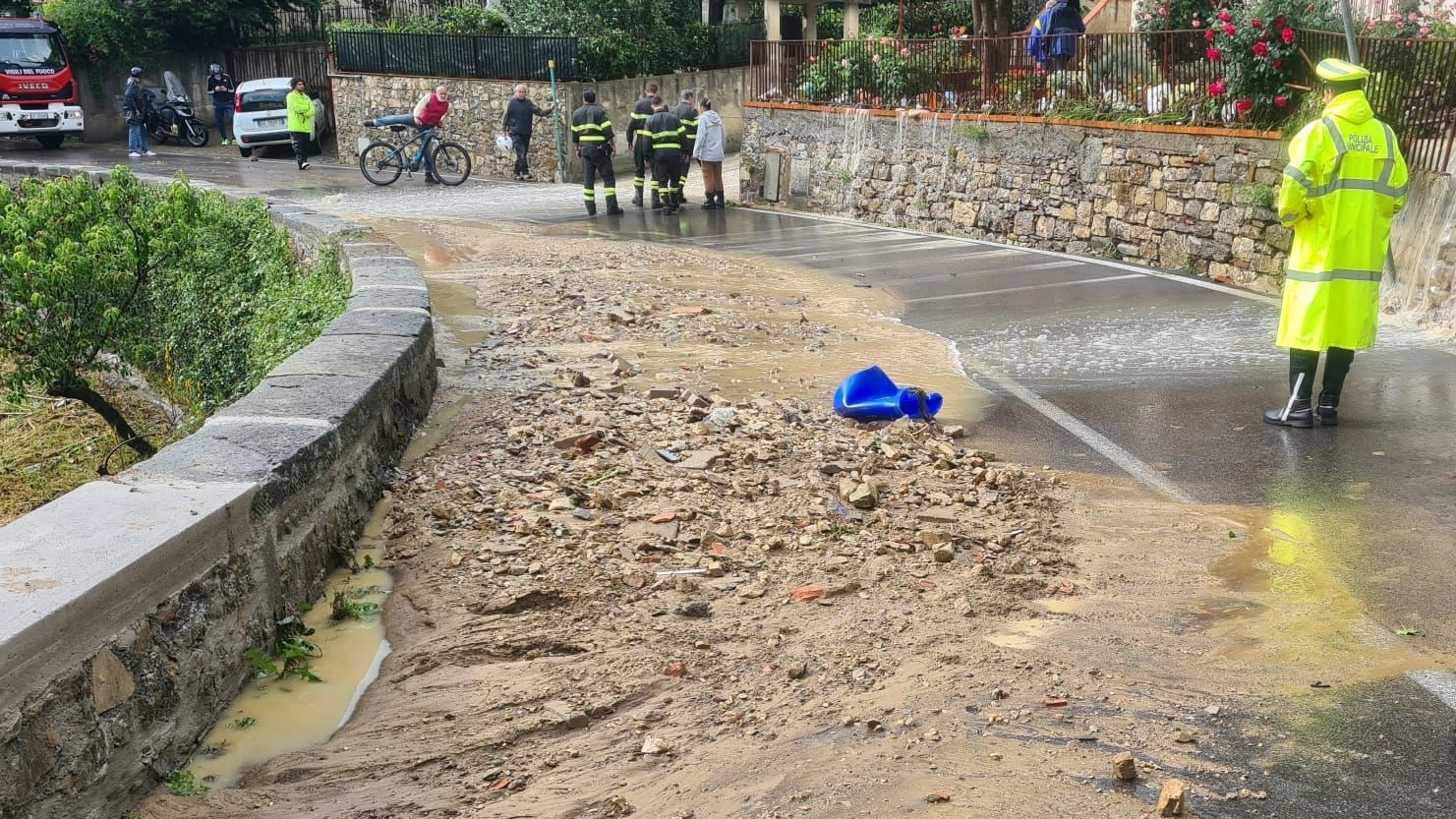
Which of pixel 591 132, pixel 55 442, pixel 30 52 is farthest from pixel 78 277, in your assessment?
pixel 30 52

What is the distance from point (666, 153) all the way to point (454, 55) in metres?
8.18

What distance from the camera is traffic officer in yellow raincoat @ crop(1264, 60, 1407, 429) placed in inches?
274

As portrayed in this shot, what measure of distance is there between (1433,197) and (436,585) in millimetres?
8711

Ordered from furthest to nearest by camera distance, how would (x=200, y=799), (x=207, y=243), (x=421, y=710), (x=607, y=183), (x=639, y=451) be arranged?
(x=607, y=183), (x=207, y=243), (x=639, y=451), (x=421, y=710), (x=200, y=799)

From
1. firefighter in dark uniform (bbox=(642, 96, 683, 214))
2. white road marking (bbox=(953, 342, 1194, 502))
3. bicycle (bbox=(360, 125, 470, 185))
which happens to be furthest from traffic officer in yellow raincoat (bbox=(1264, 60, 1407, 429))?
bicycle (bbox=(360, 125, 470, 185))

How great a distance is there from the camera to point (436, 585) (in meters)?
4.74

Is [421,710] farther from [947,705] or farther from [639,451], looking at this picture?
[639,451]

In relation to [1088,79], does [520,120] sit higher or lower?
lower

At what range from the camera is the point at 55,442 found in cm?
1277

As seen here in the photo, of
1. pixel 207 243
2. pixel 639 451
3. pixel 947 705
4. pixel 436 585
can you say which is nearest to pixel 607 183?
pixel 207 243

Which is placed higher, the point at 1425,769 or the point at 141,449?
the point at 1425,769

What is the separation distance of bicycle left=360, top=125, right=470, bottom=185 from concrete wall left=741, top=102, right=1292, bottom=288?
574 cm

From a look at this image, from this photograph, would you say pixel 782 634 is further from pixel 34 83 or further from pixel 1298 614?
pixel 34 83

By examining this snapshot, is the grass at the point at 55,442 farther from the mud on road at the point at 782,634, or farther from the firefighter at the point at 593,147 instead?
the firefighter at the point at 593,147
